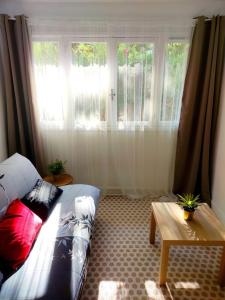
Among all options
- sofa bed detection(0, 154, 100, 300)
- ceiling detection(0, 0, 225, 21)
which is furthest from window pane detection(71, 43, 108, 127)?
sofa bed detection(0, 154, 100, 300)

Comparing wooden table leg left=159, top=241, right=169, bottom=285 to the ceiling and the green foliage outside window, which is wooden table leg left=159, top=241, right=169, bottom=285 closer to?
the green foliage outside window

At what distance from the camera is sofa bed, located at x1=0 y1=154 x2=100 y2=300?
1.20 metres

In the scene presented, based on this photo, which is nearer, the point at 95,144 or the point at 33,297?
the point at 33,297

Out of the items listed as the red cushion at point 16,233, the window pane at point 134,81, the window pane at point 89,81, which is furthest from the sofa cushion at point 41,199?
the window pane at point 134,81

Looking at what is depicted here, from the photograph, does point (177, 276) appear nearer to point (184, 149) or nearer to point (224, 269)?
point (224, 269)

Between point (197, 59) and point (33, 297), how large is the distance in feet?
8.69

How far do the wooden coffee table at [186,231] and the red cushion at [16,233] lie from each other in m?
0.96

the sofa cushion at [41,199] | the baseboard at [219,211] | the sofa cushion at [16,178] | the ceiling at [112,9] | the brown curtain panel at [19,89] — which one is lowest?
the baseboard at [219,211]

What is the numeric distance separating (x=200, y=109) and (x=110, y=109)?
1.10 m

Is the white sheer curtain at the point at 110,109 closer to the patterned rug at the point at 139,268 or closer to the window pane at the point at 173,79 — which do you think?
the window pane at the point at 173,79

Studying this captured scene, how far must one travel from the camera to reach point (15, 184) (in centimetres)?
182

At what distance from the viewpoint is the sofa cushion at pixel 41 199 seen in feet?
5.98

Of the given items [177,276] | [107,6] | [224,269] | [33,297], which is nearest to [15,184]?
[33,297]

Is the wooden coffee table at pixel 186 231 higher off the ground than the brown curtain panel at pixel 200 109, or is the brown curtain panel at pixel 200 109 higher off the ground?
the brown curtain panel at pixel 200 109
